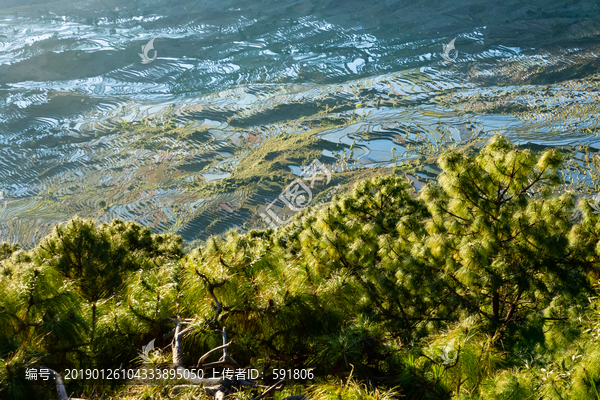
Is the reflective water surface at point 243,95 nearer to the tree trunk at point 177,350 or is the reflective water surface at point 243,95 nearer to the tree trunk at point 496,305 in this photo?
the tree trunk at point 496,305

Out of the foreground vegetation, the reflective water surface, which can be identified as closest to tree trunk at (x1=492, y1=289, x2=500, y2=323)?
the foreground vegetation

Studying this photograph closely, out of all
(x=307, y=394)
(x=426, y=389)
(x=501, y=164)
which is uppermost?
(x=501, y=164)

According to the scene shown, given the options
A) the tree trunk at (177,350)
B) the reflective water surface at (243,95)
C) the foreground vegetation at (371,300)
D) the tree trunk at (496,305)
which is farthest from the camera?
the reflective water surface at (243,95)

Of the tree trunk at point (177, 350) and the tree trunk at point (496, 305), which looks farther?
the tree trunk at point (496, 305)

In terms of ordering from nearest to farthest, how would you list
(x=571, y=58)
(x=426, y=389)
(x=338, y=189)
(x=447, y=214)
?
(x=426, y=389)
(x=447, y=214)
(x=338, y=189)
(x=571, y=58)

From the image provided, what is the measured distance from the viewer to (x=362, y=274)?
12.8 feet

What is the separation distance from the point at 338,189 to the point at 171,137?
70.1ft

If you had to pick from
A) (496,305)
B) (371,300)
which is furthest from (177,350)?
(496,305)

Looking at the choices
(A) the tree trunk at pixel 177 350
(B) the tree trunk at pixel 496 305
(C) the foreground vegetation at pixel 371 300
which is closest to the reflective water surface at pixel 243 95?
(C) the foreground vegetation at pixel 371 300

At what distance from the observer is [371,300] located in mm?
3670

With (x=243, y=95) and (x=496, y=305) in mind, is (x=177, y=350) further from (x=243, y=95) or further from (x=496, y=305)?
(x=243, y=95)

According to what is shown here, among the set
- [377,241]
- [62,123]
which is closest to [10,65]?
[62,123]

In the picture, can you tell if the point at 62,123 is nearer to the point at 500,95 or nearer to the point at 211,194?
the point at 211,194

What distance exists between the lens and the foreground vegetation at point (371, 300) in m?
2.23
